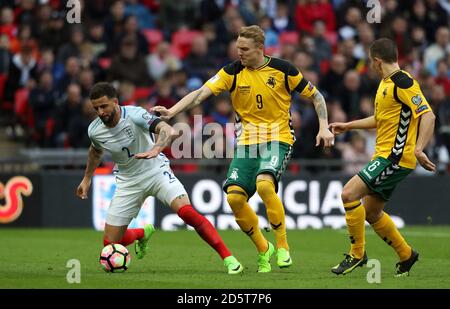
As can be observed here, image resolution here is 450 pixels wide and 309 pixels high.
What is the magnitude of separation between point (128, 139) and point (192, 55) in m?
9.92

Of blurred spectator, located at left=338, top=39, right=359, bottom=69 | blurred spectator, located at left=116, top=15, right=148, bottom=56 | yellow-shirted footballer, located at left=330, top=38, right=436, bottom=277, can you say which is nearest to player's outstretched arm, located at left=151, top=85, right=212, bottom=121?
yellow-shirted footballer, located at left=330, top=38, right=436, bottom=277

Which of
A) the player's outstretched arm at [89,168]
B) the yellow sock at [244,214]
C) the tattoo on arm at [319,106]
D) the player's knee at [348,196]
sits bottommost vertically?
the yellow sock at [244,214]

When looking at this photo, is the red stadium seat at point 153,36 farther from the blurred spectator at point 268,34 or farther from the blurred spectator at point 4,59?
the blurred spectator at point 4,59

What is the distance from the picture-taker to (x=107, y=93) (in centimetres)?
1177

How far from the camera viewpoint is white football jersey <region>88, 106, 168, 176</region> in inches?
481

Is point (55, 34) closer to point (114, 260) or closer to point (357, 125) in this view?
point (114, 260)

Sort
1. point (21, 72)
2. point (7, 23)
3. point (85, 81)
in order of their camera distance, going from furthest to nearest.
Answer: point (7, 23), point (21, 72), point (85, 81)

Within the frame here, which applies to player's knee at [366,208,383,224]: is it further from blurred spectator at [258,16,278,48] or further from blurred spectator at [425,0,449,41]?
blurred spectator at [425,0,449,41]

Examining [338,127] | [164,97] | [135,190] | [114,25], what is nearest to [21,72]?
[114,25]

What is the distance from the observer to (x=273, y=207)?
11859 millimetres

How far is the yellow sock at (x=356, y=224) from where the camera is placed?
11.5m

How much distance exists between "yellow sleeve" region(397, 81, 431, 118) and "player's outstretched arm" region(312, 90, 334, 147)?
85 cm

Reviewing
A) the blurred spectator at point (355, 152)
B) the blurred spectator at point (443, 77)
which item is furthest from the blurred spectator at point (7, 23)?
the blurred spectator at point (443, 77)
